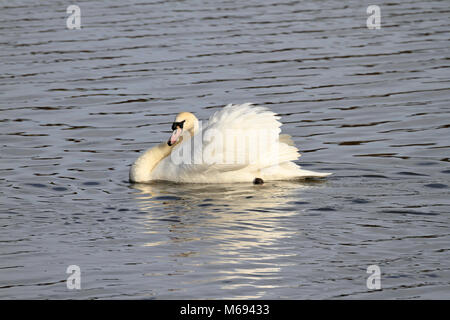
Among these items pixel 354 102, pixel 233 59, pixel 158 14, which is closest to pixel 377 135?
pixel 354 102

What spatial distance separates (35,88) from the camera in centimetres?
1859

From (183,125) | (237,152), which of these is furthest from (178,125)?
(237,152)

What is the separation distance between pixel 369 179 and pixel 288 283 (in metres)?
3.98

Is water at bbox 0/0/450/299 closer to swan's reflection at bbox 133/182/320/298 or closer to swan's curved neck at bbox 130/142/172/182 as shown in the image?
swan's reflection at bbox 133/182/320/298

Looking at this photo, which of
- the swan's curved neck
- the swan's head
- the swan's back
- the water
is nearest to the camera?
the water

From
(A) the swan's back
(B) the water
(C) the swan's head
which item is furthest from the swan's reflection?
(C) the swan's head

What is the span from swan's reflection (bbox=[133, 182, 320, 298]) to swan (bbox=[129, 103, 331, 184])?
143 mm

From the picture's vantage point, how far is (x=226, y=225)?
10.8 metres

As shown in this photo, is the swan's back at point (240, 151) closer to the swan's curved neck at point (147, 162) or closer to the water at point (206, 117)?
the water at point (206, 117)

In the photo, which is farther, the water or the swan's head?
the swan's head

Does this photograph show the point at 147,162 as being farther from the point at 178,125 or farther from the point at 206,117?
the point at 206,117

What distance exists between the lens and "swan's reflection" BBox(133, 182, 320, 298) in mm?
9391

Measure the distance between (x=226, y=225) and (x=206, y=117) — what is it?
559 cm

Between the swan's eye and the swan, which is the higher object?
the swan's eye
